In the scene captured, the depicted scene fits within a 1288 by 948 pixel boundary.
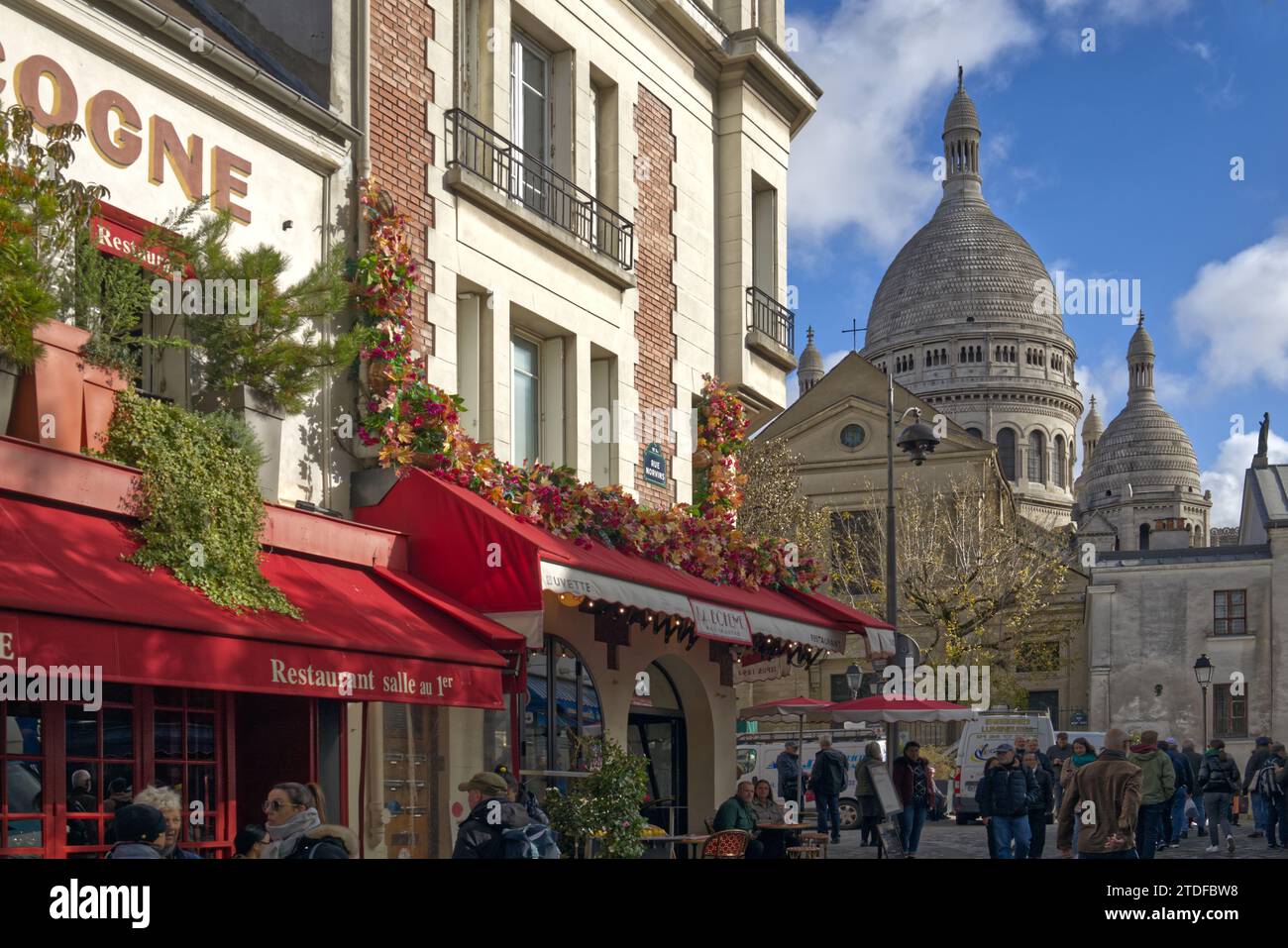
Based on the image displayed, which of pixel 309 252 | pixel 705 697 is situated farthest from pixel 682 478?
pixel 309 252

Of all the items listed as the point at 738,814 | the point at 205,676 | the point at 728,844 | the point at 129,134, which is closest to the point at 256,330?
the point at 129,134

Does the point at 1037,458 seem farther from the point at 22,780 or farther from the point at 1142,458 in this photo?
the point at 22,780

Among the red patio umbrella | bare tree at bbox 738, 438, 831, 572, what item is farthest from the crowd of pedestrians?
bare tree at bbox 738, 438, 831, 572

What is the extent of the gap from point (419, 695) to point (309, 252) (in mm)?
4216

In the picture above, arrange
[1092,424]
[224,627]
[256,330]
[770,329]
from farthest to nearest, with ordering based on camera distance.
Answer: [1092,424] < [770,329] < [256,330] < [224,627]

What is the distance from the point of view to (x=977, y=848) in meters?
26.2

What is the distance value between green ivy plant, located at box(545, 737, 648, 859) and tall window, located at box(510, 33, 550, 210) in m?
6.41

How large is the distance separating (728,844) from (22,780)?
686cm

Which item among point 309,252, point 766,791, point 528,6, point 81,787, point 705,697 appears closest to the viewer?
point 81,787

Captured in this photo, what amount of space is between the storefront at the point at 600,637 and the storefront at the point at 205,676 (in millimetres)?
388
